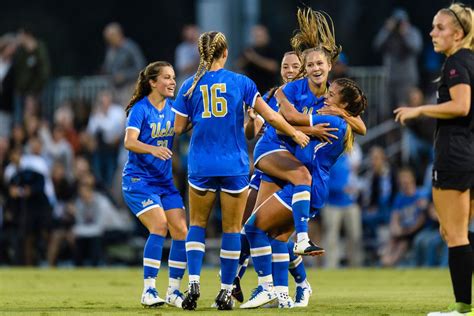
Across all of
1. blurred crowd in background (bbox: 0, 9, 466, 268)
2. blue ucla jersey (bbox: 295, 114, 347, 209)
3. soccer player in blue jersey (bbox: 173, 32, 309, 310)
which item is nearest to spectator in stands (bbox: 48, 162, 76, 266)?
blurred crowd in background (bbox: 0, 9, 466, 268)

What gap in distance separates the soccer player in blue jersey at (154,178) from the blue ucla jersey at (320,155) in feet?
4.44

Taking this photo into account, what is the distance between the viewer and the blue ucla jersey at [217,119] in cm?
1082

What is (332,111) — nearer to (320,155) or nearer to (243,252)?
(320,155)

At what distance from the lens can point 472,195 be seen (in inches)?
392

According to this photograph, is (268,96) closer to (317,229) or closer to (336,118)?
(336,118)

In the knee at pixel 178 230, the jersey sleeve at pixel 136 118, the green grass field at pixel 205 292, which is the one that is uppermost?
the jersey sleeve at pixel 136 118

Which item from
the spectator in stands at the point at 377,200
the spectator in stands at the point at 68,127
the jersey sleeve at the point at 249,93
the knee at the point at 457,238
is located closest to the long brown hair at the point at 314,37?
the jersey sleeve at the point at 249,93

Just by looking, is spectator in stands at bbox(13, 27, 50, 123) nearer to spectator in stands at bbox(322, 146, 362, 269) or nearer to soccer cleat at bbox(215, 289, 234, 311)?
spectator in stands at bbox(322, 146, 362, 269)

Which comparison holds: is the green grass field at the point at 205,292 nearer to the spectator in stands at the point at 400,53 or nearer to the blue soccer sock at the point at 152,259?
the blue soccer sock at the point at 152,259

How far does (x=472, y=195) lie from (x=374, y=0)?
53.4ft

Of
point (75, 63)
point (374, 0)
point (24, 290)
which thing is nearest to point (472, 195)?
point (24, 290)

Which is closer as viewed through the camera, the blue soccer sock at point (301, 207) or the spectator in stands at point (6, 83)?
the blue soccer sock at point (301, 207)

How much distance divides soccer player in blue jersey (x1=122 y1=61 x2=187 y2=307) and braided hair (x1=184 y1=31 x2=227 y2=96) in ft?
3.58

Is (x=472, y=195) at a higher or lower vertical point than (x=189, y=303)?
higher
